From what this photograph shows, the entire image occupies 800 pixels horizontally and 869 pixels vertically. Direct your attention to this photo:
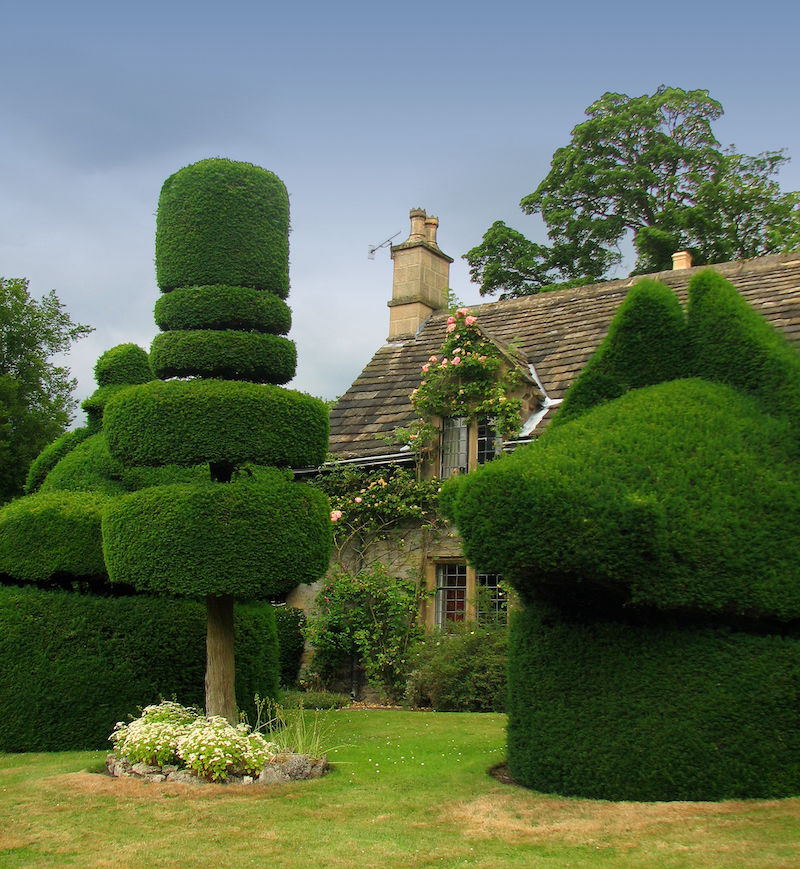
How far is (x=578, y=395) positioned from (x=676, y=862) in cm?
379

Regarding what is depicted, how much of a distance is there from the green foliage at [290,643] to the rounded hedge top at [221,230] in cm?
672

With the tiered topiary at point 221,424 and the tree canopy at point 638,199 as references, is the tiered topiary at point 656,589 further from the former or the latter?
the tree canopy at point 638,199

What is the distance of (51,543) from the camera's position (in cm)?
975

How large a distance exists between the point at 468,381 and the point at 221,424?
6.93m

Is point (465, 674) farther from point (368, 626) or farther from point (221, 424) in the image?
point (221, 424)

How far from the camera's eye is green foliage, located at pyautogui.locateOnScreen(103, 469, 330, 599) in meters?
8.17

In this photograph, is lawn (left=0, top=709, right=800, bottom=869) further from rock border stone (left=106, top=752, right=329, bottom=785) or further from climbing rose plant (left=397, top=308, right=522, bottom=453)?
climbing rose plant (left=397, top=308, right=522, bottom=453)

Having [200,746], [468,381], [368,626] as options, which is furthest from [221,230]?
[368,626]

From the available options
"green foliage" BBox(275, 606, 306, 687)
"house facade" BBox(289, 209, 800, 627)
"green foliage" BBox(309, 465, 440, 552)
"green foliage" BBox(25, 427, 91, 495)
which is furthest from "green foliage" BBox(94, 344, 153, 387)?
"green foliage" BBox(275, 606, 306, 687)

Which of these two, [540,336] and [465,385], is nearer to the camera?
[465,385]

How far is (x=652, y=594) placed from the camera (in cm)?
616

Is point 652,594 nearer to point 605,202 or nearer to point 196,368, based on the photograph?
point 196,368

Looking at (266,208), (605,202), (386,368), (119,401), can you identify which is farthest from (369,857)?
(605,202)

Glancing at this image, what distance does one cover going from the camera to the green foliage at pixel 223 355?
9062 millimetres
